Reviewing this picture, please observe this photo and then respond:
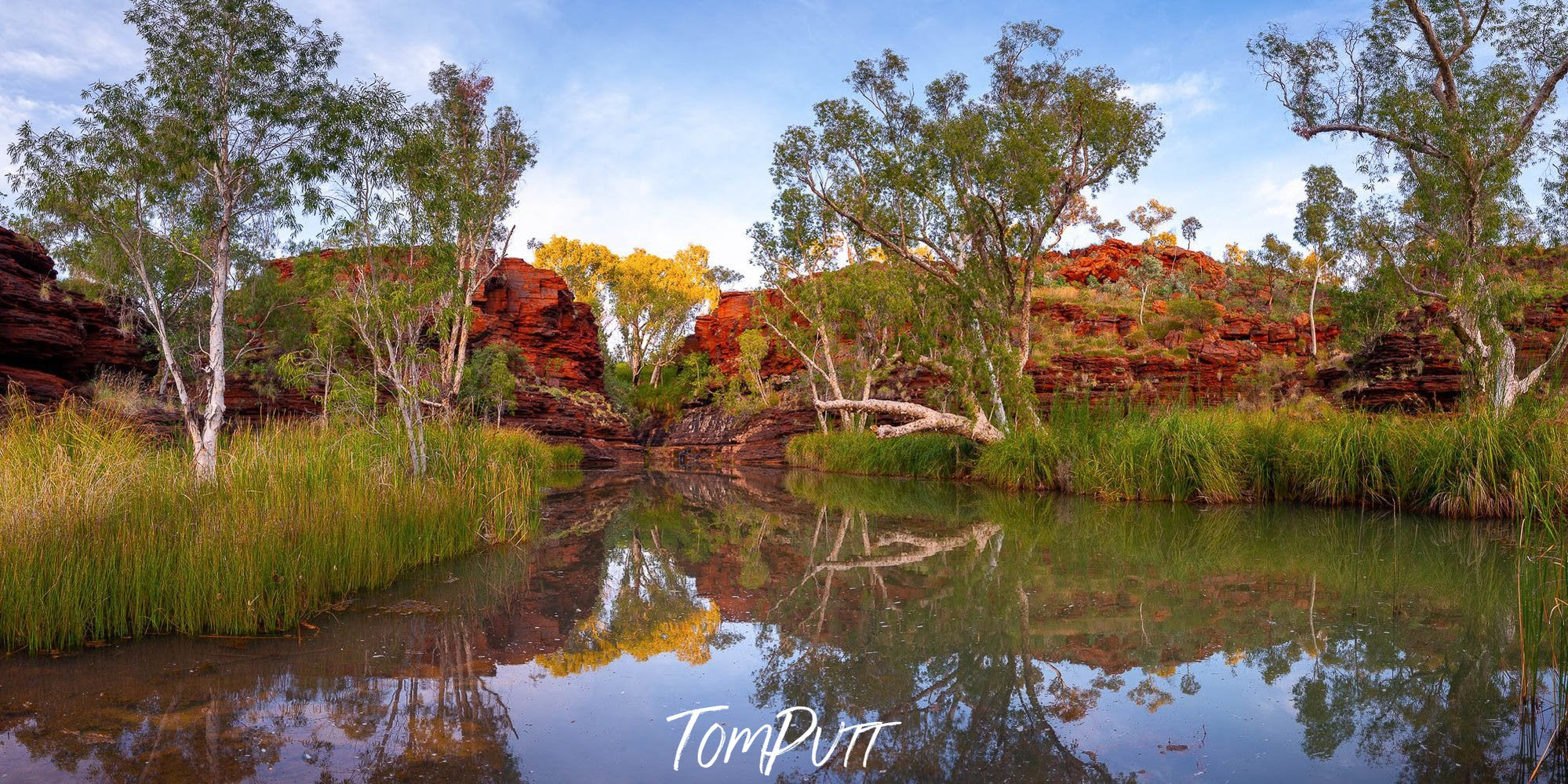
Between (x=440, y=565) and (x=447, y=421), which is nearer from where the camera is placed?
(x=440, y=565)

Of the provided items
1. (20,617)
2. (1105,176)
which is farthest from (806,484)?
(20,617)

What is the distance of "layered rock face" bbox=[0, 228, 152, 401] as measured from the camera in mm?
20031

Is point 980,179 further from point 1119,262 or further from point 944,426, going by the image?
point 1119,262

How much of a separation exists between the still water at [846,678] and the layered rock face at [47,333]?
64.7 ft

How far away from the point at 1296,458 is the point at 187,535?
46.1 ft

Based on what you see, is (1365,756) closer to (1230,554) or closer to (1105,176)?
(1230,554)

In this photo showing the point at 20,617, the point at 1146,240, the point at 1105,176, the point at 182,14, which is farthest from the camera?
the point at 1146,240

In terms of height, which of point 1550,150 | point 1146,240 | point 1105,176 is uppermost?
point 1146,240

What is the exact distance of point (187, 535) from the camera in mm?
5359

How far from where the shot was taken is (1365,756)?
3.50 metres

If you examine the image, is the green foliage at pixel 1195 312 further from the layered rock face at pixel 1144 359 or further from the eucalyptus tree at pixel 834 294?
the eucalyptus tree at pixel 834 294

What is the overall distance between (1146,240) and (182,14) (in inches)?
2231

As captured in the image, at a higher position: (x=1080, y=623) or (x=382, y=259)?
(x=382, y=259)

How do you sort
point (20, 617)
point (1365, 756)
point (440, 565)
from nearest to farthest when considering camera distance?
point (1365, 756) < point (20, 617) < point (440, 565)
